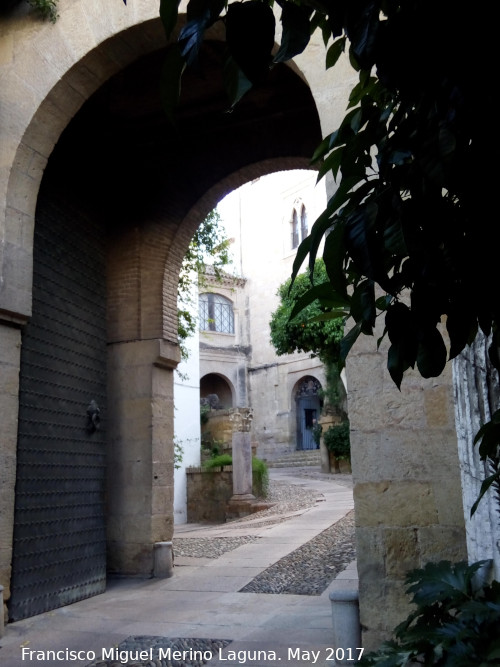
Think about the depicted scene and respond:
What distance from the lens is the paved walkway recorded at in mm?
3762

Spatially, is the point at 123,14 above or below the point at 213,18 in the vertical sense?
above

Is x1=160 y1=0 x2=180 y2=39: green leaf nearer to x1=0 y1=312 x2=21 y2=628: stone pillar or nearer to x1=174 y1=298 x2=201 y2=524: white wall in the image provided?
x1=0 y1=312 x2=21 y2=628: stone pillar

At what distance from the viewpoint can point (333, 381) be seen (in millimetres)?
20922

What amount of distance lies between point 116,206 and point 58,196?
1.24m

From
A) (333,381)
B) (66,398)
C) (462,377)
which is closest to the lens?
(462,377)

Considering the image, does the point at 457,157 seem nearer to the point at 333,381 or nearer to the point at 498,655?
the point at 498,655

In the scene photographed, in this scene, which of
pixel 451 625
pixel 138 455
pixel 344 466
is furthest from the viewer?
pixel 344 466

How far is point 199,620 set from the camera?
450cm

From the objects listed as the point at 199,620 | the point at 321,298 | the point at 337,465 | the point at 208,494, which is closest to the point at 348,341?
the point at 321,298

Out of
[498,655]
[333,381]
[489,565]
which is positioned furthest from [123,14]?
[333,381]

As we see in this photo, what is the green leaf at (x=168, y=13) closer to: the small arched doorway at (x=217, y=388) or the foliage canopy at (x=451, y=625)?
the foliage canopy at (x=451, y=625)

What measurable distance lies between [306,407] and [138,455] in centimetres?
2060

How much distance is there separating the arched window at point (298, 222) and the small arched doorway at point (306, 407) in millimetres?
5776

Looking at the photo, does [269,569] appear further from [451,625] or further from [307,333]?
[307,333]
